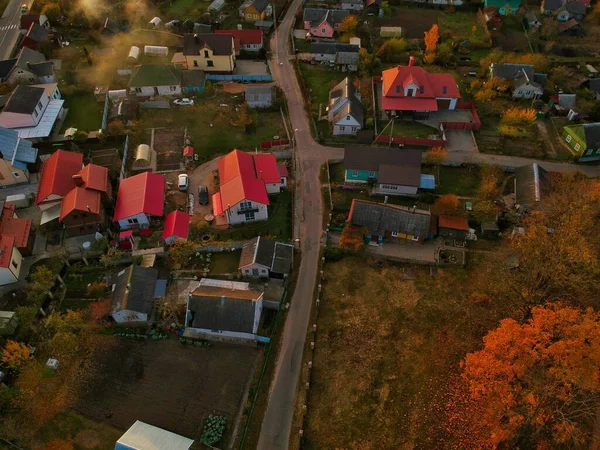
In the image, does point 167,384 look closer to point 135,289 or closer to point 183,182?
point 135,289

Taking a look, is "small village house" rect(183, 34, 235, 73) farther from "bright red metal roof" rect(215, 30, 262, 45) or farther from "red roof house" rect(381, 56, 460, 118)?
"red roof house" rect(381, 56, 460, 118)

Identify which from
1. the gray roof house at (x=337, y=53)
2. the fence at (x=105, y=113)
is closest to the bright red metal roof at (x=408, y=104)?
the gray roof house at (x=337, y=53)

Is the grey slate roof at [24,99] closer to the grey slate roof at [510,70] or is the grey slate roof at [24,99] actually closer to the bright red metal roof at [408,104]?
the bright red metal roof at [408,104]

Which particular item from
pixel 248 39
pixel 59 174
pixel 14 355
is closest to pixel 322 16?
pixel 248 39

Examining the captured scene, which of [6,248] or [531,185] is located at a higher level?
[6,248]

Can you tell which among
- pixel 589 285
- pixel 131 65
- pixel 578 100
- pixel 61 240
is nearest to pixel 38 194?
pixel 61 240
